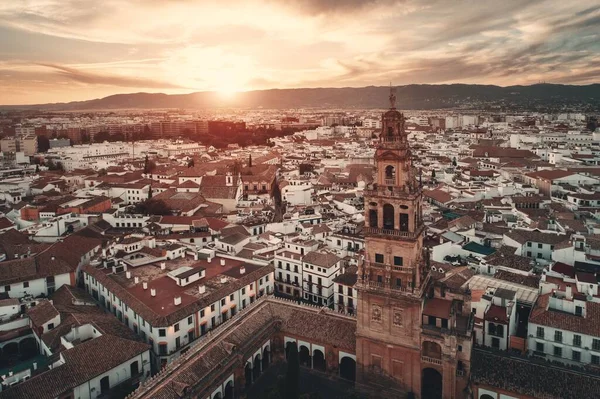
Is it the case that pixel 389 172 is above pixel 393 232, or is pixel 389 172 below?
above

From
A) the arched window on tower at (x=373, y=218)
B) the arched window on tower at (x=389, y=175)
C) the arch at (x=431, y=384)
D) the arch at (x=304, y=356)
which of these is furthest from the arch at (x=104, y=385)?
the arched window on tower at (x=389, y=175)

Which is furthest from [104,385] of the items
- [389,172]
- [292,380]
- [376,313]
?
[389,172]

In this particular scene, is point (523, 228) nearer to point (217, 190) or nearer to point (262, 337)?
point (262, 337)

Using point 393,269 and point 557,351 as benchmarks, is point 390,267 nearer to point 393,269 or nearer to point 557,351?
point 393,269

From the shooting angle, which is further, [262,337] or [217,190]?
[217,190]

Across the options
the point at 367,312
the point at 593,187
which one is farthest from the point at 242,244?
the point at 593,187

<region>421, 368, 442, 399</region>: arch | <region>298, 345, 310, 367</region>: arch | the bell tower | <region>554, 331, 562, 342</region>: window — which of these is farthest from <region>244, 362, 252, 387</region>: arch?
<region>554, 331, 562, 342</region>: window
